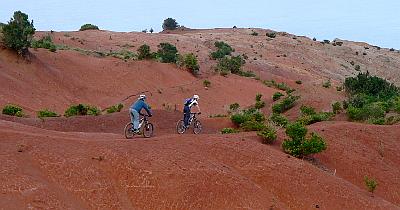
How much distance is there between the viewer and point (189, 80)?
4072 centimetres

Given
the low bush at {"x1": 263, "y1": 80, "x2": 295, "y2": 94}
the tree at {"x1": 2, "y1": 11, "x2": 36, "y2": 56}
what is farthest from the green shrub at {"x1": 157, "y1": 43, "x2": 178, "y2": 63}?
the tree at {"x1": 2, "y1": 11, "x2": 36, "y2": 56}

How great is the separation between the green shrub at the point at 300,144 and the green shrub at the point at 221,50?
39.0 m

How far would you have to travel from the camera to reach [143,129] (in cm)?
1619

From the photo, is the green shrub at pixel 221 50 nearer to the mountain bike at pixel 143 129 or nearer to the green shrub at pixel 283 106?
the green shrub at pixel 283 106

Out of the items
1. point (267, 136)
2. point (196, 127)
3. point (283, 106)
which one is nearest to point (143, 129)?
point (196, 127)

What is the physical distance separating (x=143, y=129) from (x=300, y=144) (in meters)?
4.70

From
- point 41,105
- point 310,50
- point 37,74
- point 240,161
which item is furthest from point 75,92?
point 310,50

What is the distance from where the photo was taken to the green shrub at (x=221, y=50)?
5516 cm

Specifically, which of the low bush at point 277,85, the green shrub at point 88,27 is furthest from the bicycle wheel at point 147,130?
the green shrub at point 88,27

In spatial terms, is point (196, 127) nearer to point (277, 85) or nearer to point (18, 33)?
point (18, 33)

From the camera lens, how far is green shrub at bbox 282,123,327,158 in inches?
607

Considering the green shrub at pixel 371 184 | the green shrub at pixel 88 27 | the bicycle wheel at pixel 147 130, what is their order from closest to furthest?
1. the green shrub at pixel 371 184
2. the bicycle wheel at pixel 147 130
3. the green shrub at pixel 88 27

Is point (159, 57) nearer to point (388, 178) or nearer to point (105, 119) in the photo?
point (105, 119)

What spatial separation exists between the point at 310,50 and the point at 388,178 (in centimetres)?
5752
